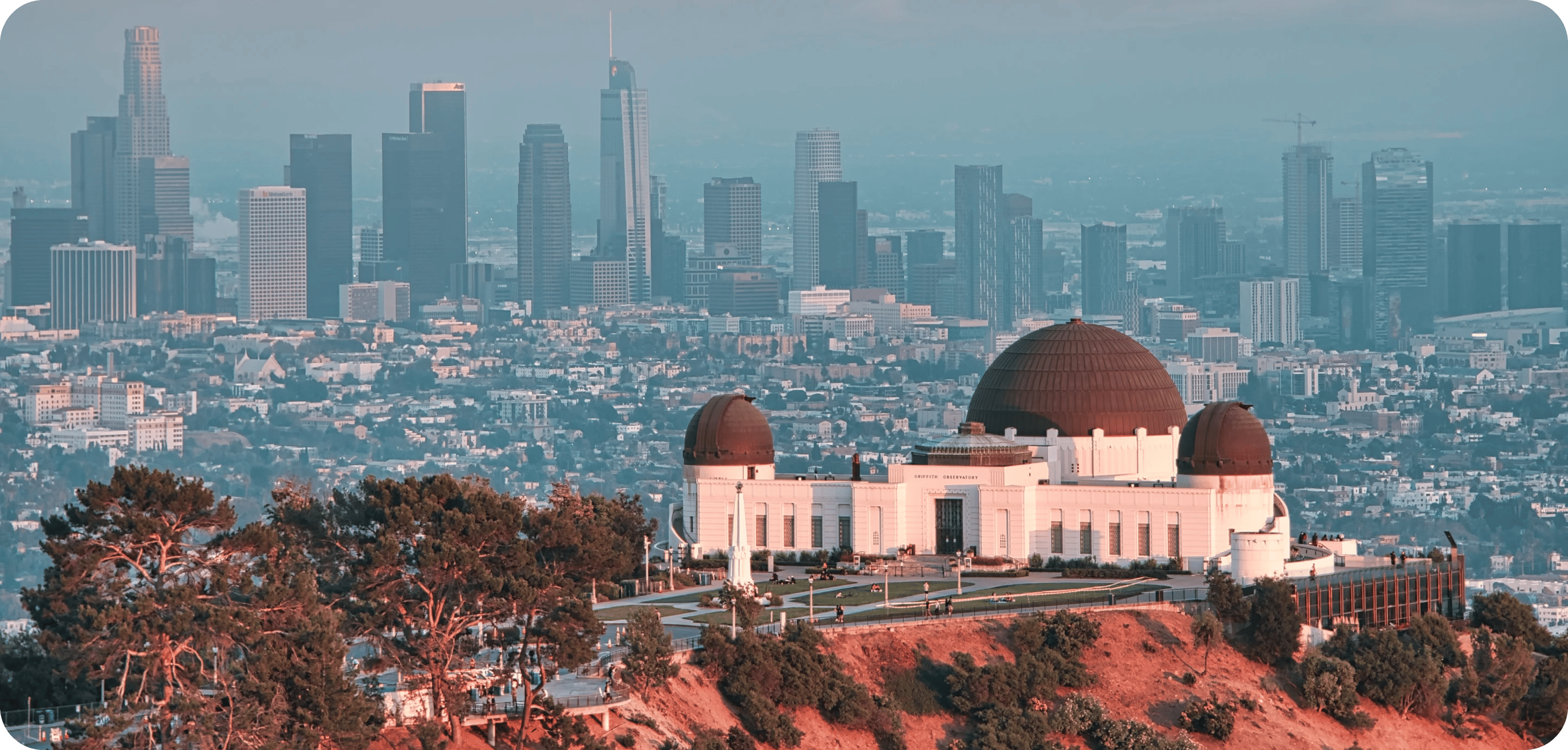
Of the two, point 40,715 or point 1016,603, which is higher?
point 1016,603

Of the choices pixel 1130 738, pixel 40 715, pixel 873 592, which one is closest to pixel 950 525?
pixel 873 592

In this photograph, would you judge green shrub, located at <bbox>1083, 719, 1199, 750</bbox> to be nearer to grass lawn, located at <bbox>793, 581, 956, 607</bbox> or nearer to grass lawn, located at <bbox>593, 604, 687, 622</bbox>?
grass lawn, located at <bbox>793, 581, 956, 607</bbox>

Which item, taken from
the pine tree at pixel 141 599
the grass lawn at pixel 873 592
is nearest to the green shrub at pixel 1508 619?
the grass lawn at pixel 873 592

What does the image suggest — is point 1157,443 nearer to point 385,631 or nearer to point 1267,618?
point 1267,618

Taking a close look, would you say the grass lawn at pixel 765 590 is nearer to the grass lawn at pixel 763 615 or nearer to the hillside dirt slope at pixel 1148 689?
the grass lawn at pixel 763 615

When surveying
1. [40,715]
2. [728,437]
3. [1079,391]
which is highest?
[1079,391]

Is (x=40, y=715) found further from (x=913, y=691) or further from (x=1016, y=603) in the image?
(x=1016, y=603)
